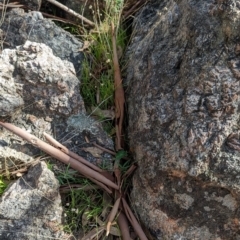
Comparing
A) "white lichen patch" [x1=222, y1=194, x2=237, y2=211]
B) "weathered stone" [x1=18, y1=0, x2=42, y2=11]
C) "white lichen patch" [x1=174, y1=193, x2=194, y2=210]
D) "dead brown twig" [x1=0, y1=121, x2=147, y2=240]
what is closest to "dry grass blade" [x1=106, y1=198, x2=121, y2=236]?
"dead brown twig" [x1=0, y1=121, x2=147, y2=240]

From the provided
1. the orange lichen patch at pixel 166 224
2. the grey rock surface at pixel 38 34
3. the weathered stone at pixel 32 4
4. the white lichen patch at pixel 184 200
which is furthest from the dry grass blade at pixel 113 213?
the weathered stone at pixel 32 4

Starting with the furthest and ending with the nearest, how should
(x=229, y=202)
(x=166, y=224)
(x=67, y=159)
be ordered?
(x=67, y=159), (x=166, y=224), (x=229, y=202)

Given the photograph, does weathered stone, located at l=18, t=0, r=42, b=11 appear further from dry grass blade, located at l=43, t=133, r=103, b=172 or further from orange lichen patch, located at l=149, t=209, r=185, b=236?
orange lichen patch, located at l=149, t=209, r=185, b=236

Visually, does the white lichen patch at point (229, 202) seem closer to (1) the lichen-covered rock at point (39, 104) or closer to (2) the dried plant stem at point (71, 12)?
(1) the lichen-covered rock at point (39, 104)

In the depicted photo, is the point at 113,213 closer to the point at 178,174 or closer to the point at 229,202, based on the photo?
the point at 178,174

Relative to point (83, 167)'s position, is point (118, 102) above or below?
above

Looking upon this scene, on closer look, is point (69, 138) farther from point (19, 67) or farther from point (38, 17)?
point (38, 17)

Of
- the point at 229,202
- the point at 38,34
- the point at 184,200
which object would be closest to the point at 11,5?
the point at 38,34
